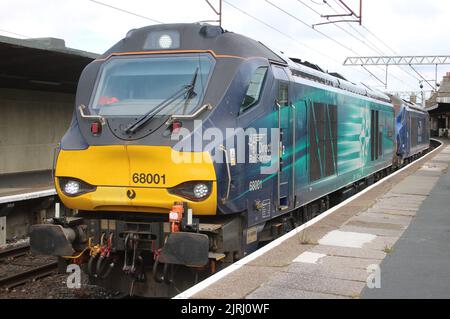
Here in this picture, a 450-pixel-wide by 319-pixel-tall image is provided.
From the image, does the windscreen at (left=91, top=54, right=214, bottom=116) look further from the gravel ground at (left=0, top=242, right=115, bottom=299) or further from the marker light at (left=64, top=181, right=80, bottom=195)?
the gravel ground at (left=0, top=242, right=115, bottom=299)

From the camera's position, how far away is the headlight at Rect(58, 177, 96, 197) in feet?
21.4

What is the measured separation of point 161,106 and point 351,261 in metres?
2.95

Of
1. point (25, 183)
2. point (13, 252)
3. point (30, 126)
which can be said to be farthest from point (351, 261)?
point (30, 126)

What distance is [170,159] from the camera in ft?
19.9

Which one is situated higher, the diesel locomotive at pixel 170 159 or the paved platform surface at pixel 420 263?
the diesel locomotive at pixel 170 159

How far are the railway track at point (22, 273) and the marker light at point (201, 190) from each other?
146 inches

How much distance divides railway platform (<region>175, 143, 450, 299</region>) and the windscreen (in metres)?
2.06

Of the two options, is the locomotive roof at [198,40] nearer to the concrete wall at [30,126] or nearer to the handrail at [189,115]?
the handrail at [189,115]

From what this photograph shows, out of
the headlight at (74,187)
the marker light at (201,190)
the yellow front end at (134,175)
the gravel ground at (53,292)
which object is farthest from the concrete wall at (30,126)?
the marker light at (201,190)

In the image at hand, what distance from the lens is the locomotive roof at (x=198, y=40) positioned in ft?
22.2

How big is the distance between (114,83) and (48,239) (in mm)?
2099

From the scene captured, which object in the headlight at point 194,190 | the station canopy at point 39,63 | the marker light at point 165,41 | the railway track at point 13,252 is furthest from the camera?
the station canopy at point 39,63

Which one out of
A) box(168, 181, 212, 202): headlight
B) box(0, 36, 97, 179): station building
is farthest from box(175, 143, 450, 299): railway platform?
box(0, 36, 97, 179): station building
